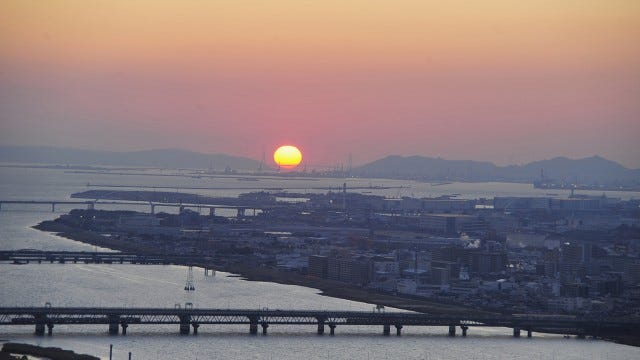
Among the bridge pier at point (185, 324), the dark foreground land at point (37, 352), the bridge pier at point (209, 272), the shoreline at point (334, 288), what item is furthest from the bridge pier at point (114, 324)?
the bridge pier at point (209, 272)

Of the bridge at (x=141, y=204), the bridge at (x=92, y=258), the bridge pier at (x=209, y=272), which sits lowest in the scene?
the bridge pier at (x=209, y=272)

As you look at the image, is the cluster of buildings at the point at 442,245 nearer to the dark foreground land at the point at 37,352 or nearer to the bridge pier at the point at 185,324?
the bridge pier at the point at 185,324

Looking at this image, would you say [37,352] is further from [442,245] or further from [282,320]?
[442,245]

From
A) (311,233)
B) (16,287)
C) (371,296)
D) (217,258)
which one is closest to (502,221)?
(311,233)

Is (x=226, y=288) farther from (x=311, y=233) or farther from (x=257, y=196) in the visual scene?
(x=257, y=196)

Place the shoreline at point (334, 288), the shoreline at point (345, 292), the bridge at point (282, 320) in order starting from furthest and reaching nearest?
the shoreline at point (334, 288) → the shoreline at point (345, 292) → the bridge at point (282, 320)

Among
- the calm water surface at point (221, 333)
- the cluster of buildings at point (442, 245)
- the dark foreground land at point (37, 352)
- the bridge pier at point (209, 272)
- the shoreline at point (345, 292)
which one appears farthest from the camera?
the bridge pier at point (209, 272)
